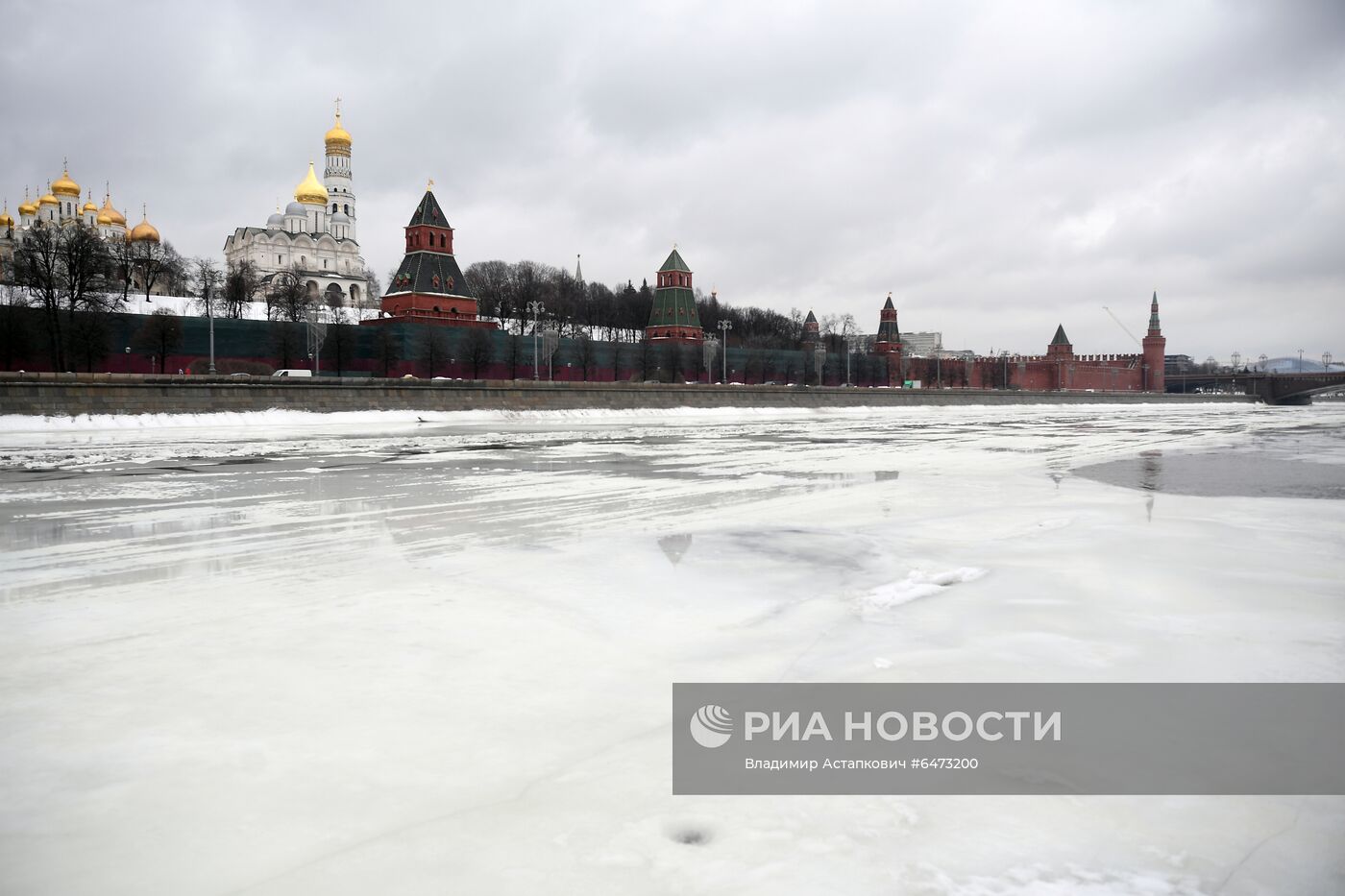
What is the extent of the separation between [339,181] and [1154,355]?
9819cm

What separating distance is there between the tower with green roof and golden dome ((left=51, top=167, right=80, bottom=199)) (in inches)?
2369

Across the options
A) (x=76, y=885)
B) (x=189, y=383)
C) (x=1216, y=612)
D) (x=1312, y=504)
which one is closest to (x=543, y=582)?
(x=76, y=885)

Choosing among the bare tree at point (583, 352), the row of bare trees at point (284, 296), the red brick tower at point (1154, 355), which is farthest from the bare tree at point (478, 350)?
the red brick tower at point (1154, 355)

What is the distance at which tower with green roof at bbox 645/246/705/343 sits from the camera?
263 ft

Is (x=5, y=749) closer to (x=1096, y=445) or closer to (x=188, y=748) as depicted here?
(x=188, y=748)

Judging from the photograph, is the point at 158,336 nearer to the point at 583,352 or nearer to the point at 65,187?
the point at 583,352

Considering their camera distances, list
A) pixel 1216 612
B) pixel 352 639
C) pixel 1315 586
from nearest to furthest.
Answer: pixel 352 639 → pixel 1216 612 → pixel 1315 586

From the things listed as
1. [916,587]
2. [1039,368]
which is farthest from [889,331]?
[916,587]

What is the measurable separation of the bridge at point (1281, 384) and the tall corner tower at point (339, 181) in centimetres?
10235

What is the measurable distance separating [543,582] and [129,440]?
19255 millimetres

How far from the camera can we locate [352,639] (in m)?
4.27

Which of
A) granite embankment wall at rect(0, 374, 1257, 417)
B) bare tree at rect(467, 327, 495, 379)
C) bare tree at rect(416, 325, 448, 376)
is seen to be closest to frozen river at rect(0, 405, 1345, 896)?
granite embankment wall at rect(0, 374, 1257, 417)

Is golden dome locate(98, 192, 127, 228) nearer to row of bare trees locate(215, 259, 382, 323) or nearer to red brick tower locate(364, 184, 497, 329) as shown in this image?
row of bare trees locate(215, 259, 382, 323)

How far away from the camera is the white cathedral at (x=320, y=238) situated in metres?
92.0
